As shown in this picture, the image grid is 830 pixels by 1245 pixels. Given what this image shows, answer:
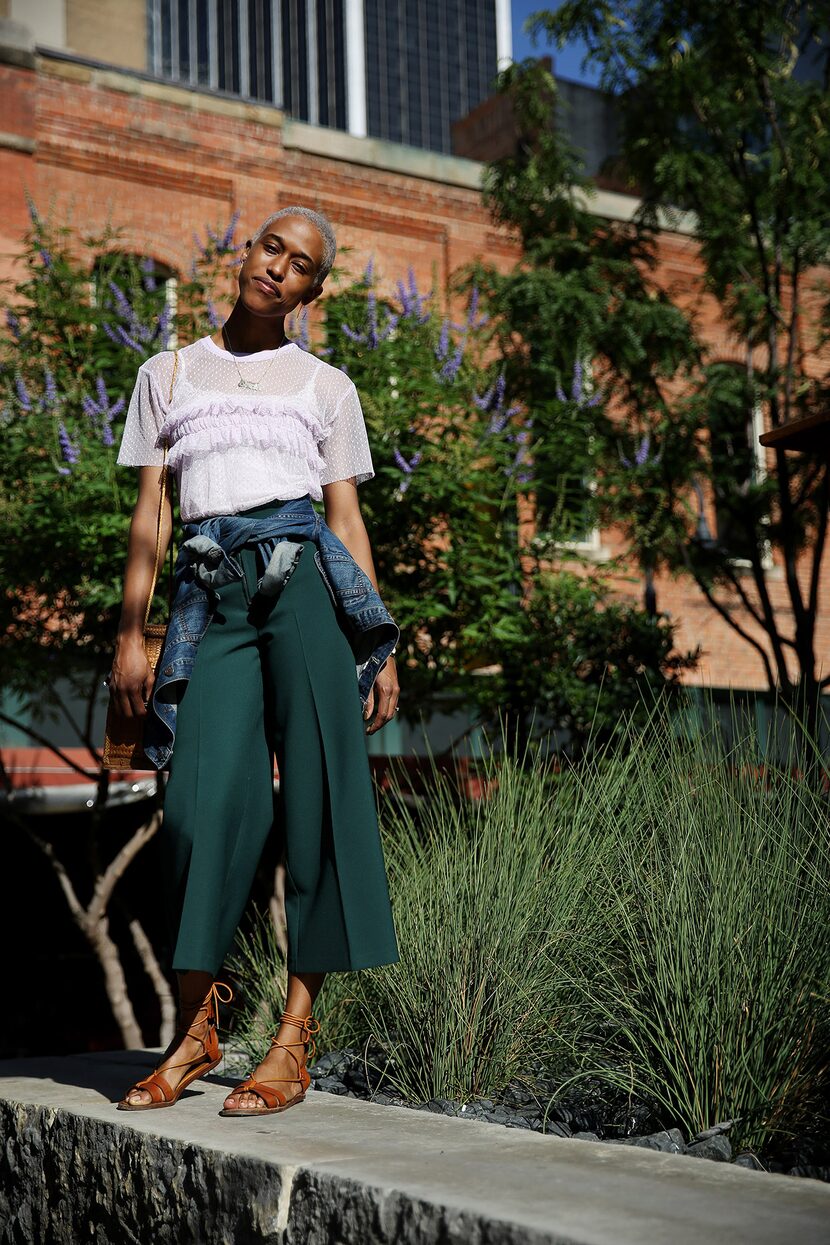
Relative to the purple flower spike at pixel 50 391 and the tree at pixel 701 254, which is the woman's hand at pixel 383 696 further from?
the tree at pixel 701 254

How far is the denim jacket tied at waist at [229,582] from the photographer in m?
3.28

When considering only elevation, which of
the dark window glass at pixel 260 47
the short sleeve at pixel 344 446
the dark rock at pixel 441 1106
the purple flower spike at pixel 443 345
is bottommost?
the dark rock at pixel 441 1106

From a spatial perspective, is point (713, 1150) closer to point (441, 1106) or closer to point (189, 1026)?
point (441, 1106)

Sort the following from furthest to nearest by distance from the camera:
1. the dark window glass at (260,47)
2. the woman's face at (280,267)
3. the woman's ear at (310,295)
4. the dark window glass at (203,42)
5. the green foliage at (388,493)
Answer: the dark window glass at (203,42) < the dark window glass at (260,47) < the green foliage at (388,493) < the woman's ear at (310,295) < the woman's face at (280,267)

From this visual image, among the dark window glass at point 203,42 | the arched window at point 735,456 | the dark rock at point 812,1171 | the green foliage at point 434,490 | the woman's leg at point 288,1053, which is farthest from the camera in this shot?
the dark window glass at point 203,42

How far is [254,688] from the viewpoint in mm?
3318

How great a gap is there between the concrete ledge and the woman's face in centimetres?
193

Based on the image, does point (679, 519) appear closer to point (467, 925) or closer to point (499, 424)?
point (499, 424)

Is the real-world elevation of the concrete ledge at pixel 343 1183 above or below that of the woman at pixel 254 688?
below

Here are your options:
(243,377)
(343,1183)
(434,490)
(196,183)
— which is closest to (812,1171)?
(343,1183)

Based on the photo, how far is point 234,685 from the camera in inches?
129

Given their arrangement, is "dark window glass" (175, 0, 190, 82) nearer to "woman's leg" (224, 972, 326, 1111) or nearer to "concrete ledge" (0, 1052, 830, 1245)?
"woman's leg" (224, 972, 326, 1111)

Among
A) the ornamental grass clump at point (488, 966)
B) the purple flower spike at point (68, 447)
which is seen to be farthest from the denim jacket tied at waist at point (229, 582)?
the purple flower spike at point (68, 447)

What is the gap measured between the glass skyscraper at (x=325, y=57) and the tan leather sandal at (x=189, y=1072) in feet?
450
